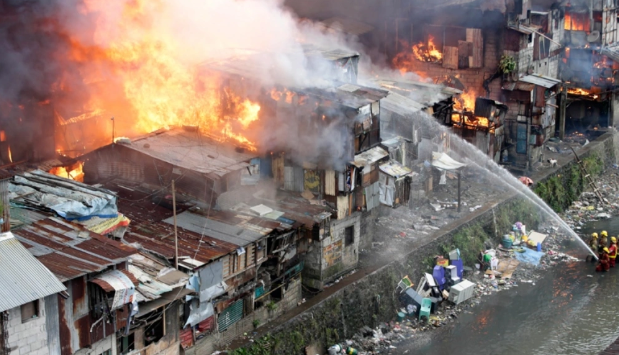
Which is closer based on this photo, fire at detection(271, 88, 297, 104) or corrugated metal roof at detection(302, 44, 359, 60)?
fire at detection(271, 88, 297, 104)

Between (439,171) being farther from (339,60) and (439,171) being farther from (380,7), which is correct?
(380,7)

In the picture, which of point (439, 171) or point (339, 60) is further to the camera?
point (439, 171)

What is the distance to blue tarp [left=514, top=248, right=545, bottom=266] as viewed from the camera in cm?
4116

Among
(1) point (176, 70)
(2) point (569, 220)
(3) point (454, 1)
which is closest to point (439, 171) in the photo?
(2) point (569, 220)

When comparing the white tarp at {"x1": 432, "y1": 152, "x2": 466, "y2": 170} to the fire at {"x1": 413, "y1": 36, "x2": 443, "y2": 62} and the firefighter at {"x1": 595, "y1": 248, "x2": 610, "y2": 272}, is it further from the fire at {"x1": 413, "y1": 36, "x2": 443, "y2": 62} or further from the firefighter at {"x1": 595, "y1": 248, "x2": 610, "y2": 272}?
the fire at {"x1": 413, "y1": 36, "x2": 443, "y2": 62}

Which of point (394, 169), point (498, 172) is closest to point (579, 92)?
point (498, 172)

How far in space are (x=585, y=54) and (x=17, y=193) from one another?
1748 inches

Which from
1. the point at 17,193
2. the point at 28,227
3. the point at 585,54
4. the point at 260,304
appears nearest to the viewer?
the point at 28,227

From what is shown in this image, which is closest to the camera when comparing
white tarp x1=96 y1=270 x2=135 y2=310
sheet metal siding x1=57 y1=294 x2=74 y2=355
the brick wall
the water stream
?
the brick wall

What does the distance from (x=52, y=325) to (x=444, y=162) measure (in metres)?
23.8

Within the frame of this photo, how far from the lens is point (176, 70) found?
37594 mm

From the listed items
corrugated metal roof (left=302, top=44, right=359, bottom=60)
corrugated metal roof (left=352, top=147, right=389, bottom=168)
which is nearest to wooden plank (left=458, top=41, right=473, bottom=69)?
corrugated metal roof (left=302, top=44, right=359, bottom=60)

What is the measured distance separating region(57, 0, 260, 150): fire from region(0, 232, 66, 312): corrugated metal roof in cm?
1415

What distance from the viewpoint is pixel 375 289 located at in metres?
34.5
